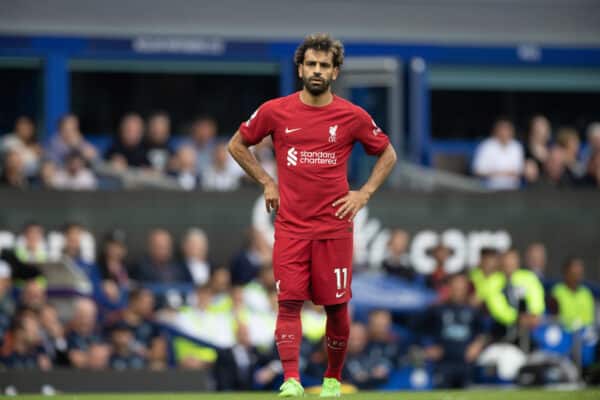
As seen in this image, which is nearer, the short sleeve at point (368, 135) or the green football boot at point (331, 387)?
the short sleeve at point (368, 135)

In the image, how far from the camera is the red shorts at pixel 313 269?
386 inches

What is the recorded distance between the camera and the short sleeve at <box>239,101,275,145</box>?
9.88 meters

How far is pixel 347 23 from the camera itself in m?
22.3

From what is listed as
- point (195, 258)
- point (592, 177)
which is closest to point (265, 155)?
point (195, 258)

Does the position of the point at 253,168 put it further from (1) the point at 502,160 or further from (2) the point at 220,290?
(1) the point at 502,160

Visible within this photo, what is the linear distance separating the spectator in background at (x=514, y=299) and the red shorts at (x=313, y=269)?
723cm

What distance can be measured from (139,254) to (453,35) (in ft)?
25.0

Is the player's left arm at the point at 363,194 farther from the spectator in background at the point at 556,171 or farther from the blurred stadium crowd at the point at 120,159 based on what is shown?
the spectator in background at the point at 556,171

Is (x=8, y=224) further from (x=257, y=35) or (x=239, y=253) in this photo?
(x=257, y=35)

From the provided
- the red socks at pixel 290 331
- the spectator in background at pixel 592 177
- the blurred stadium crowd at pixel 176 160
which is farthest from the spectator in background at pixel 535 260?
the red socks at pixel 290 331

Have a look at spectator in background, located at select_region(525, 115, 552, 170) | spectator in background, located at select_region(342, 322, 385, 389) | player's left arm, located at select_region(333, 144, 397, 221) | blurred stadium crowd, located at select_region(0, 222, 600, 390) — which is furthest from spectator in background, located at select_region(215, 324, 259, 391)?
spectator in background, located at select_region(525, 115, 552, 170)

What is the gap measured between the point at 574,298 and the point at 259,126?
28.6ft

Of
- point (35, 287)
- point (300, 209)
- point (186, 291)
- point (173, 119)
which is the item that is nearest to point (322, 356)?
point (186, 291)

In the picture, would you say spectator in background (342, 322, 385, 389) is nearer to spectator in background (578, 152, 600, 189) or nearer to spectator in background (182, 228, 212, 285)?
spectator in background (182, 228, 212, 285)
